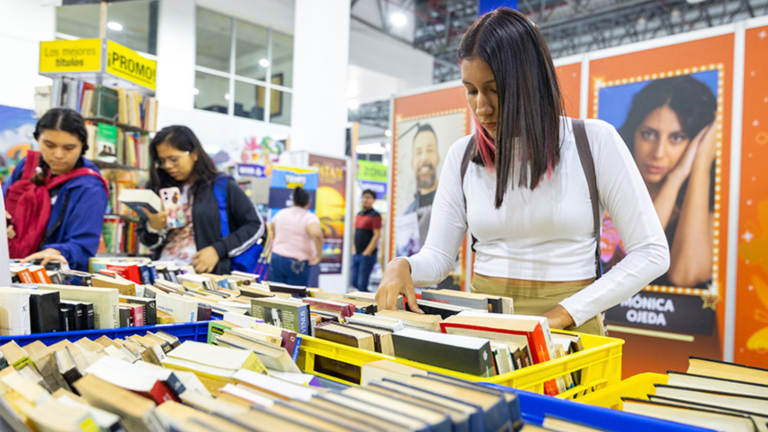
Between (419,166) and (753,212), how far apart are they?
8.23ft

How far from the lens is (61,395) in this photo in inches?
23.6

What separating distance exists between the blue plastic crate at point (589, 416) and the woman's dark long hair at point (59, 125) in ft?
8.36

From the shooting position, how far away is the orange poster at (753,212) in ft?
9.86

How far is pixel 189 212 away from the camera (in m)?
2.57

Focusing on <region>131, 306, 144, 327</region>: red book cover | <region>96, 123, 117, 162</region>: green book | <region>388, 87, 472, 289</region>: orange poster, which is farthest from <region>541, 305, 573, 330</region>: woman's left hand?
<region>96, 123, 117, 162</region>: green book

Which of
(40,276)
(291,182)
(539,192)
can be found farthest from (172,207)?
(291,182)

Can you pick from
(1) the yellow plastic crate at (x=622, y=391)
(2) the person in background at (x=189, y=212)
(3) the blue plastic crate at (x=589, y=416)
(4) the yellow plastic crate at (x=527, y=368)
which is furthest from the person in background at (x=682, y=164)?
(3) the blue plastic crate at (x=589, y=416)

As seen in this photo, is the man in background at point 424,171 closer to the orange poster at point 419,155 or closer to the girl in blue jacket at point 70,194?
the orange poster at point 419,155

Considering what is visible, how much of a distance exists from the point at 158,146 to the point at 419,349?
2.22 m

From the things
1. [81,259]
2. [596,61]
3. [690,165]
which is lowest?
[81,259]

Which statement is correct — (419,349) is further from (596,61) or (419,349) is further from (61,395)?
(596,61)

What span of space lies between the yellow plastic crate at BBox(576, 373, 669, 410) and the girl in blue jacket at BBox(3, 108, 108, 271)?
2265mm

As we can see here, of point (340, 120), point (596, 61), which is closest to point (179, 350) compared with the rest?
point (596, 61)

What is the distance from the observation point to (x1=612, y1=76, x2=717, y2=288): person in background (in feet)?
10.5
